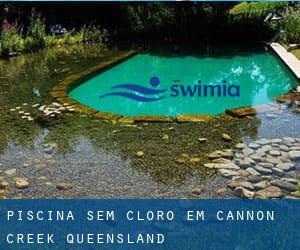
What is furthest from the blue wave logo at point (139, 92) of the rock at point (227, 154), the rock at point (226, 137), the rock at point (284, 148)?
the rock at point (284, 148)

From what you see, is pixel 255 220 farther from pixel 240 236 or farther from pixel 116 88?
pixel 116 88

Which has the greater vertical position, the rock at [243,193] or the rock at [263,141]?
the rock at [263,141]

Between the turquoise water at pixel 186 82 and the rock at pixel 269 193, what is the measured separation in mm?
3306

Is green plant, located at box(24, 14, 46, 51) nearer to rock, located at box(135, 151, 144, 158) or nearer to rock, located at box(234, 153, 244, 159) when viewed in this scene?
rock, located at box(135, 151, 144, 158)

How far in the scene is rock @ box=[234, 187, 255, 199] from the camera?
402 centimetres

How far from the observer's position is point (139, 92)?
29.7 feet

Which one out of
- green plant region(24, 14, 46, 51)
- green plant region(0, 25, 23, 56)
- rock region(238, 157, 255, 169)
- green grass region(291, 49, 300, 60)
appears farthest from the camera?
green plant region(24, 14, 46, 51)

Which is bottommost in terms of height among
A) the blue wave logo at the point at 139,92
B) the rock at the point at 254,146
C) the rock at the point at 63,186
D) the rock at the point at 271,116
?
the rock at the point at 63,186

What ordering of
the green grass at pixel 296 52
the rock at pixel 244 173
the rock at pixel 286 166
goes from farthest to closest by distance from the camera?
1. the green grass at pixel 296 52
2. the rock at pixel 286 166
3. the rock at pixel 244 173

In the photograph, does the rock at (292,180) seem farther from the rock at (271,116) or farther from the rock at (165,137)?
the rock at (271,116)

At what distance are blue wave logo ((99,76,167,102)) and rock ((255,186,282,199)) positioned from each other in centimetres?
436

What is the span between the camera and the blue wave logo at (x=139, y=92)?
842 cm

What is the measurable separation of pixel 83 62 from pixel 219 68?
3.25m

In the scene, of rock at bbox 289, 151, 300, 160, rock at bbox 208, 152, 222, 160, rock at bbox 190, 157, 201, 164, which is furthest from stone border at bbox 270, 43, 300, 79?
rock at bbox 190, 157, 201, 164
